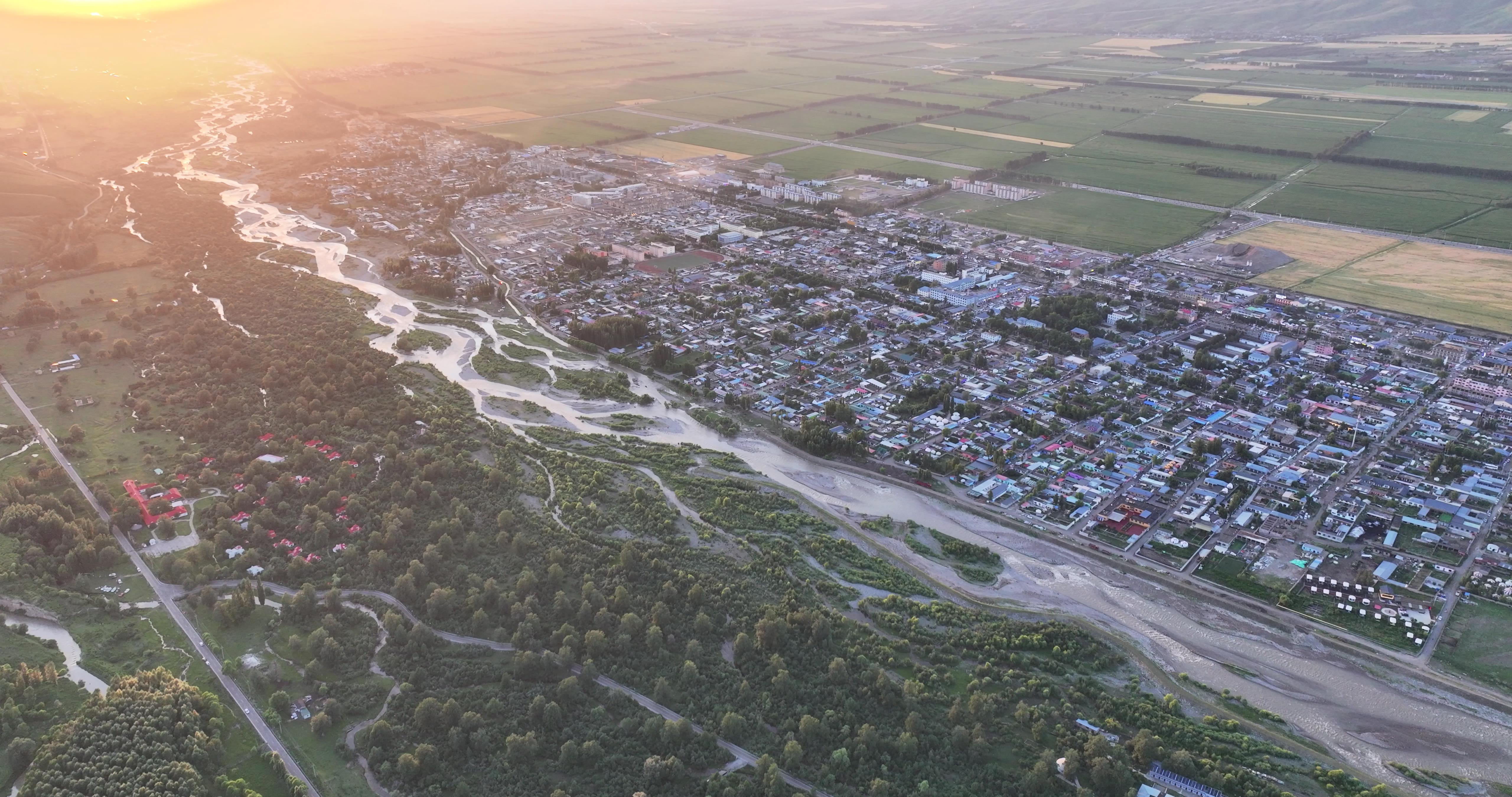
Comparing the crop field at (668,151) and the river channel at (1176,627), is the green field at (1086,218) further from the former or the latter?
the river channel at (1176,627)

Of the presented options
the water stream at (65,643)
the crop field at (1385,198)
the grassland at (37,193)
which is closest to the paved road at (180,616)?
the water stream at (65,643)

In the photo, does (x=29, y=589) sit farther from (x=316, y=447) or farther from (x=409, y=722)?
(x=409, y=722)

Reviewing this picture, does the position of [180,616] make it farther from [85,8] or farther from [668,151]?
[85,8]

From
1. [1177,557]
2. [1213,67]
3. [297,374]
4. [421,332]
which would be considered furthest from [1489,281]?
[1213,67]

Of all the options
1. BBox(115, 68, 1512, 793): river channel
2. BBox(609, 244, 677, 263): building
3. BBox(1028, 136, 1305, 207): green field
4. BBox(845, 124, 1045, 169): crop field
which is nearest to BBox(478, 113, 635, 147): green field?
BBox(845, 124, 1045, 169): crop field

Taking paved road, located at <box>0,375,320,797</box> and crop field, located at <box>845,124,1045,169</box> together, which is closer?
paved road, located at <box>0,375,320,797</box>

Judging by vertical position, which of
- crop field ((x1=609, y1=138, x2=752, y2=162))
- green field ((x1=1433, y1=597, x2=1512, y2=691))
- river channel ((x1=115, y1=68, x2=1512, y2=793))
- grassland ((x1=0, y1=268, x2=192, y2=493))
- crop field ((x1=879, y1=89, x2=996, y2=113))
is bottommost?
grassland ((x1=0, y1=268, x2=192, y2=493))

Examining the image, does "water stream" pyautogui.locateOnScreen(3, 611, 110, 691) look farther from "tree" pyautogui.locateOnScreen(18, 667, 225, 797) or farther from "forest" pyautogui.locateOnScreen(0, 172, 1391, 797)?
"forest" pyautogui.locateOnScreen(0, 172, 1391, 797)
